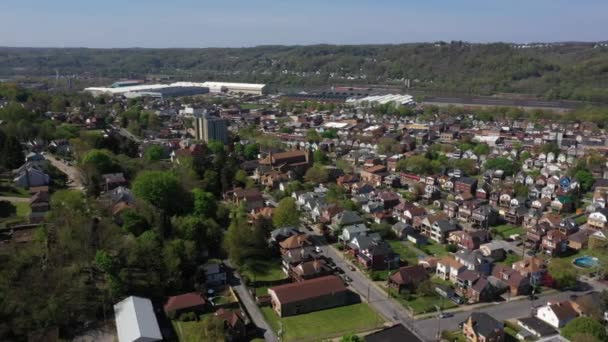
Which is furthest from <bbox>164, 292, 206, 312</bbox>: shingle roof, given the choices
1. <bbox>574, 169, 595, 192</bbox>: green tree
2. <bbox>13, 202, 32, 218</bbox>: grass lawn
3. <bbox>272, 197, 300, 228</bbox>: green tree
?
<bbox>574, 169, 595, 192</bbox>: green tree

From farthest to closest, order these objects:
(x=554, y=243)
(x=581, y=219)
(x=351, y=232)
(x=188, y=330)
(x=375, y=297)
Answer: (x=581, y=219) < (x=351, y=232) < (x=554, y=243) < (x=375, y=297) < (x=188, y=330)

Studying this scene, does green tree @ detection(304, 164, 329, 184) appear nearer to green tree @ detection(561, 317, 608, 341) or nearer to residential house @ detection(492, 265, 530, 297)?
residential house @ detection(492, 265, 530, 297)

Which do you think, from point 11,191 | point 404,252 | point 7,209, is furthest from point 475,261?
point 11,191

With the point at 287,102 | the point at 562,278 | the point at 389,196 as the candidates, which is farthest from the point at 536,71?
the point at 562,278

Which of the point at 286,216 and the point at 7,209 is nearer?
the point at 7,209

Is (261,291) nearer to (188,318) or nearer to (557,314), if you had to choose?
(188,318)

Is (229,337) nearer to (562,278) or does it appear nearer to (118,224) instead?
(118,224)
